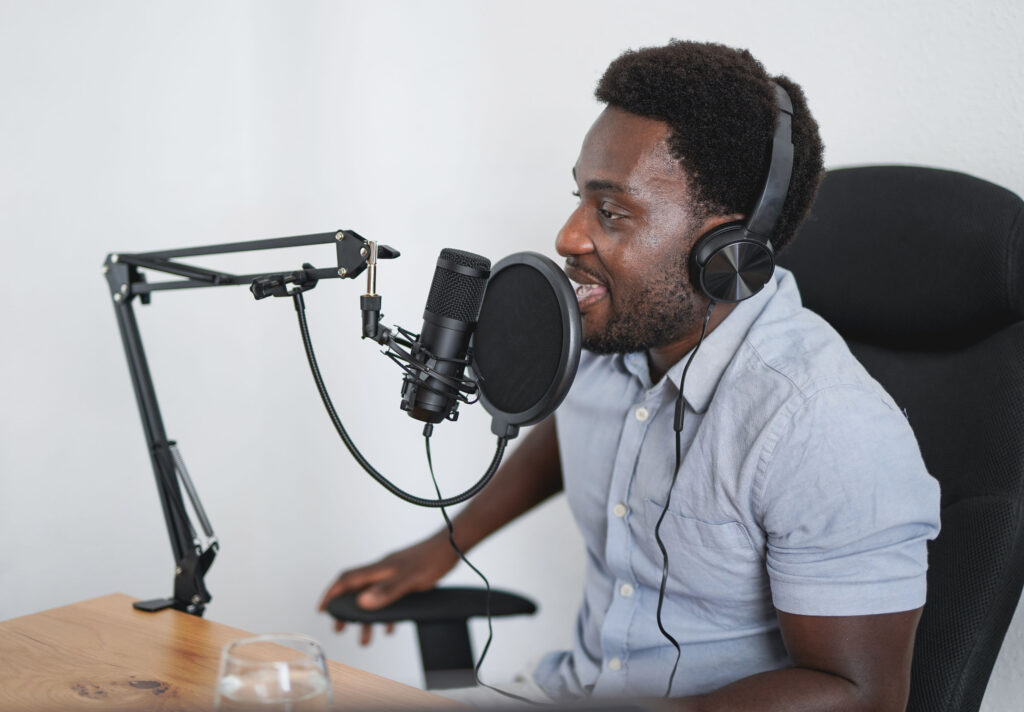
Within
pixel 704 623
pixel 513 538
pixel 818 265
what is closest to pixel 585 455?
pixel 704 623

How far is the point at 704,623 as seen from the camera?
993 mm

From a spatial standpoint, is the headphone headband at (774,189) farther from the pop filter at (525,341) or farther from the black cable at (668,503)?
the pop filter at (525,341)

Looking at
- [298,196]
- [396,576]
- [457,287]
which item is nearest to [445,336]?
[457,287]

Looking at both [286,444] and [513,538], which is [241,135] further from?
[513,538]

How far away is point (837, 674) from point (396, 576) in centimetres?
58

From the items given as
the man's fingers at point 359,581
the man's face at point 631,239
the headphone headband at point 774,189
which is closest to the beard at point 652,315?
the man's face at point 631,239

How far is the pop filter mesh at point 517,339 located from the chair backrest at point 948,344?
1.51ft

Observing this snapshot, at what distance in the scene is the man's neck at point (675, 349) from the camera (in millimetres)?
1023

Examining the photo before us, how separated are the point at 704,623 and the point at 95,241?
45.1 inches

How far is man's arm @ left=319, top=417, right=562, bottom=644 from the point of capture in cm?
115

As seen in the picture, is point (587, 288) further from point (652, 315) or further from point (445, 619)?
point (445, 619)

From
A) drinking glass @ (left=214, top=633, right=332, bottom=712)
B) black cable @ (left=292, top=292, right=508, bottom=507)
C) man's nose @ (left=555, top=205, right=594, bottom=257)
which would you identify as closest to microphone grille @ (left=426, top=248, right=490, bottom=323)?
black cable @ (left=292, top=292, right=508, bottom=507)

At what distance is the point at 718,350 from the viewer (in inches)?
38.8

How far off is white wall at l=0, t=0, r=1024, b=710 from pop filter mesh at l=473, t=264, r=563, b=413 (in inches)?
29.7
